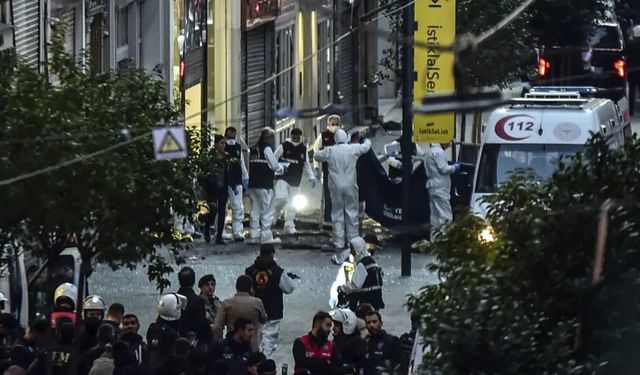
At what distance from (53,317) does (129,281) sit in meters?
7.53

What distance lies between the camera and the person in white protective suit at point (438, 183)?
23.6m

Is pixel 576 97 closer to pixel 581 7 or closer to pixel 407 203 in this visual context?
pixel 407 203

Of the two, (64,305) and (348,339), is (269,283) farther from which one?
(348,339)

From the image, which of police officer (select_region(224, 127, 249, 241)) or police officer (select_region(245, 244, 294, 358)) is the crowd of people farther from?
police officer (select_region(224, 127, 249, 241))

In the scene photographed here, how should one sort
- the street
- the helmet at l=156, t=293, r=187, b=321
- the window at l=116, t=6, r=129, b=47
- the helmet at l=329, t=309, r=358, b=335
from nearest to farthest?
the helmet at l=329, t=309, r=358, b=335 < the helmet at l=156, t=293, r=187, b=321 < the street < the window at l=116, t=6, r=129, b=47

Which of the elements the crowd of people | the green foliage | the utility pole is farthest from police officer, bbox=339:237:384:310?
the green foliage

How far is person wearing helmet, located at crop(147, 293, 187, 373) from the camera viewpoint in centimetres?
1364

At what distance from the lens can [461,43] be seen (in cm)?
1020

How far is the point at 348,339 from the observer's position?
14.2 meters

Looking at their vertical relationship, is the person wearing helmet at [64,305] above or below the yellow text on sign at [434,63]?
below

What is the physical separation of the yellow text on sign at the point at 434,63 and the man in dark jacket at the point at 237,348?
26.8ft

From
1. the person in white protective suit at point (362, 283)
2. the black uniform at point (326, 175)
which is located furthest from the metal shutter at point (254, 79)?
the person in white protective suit at point (362, 283)

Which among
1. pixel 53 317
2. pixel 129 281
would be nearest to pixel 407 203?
pixel 129 281

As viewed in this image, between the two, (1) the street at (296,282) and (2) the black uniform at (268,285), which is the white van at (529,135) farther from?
(2) the black uniform at (268,285)
